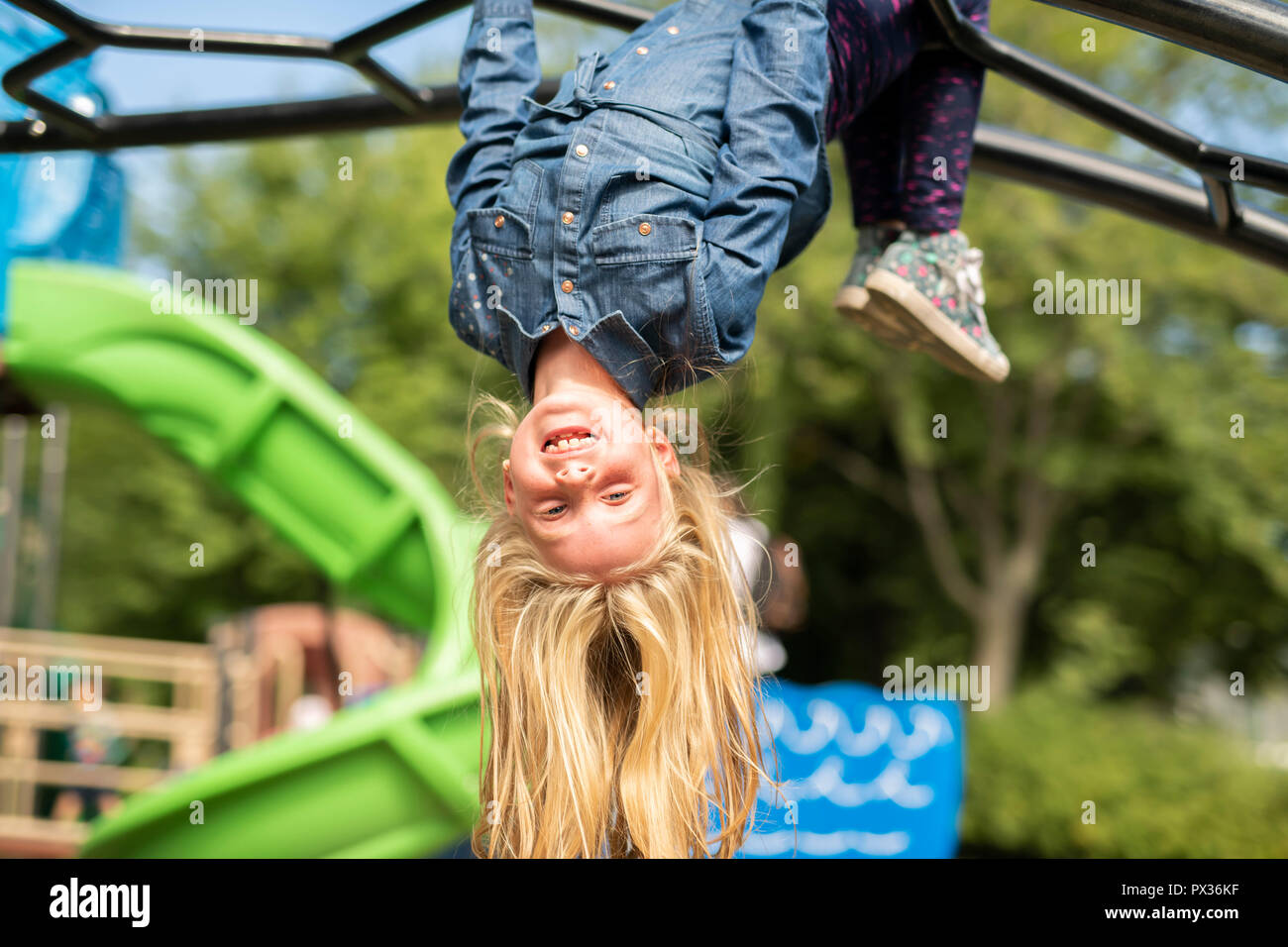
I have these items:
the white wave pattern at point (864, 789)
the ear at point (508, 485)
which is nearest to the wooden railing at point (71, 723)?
the white wave pattern at point (864, 789)

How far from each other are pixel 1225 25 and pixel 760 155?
515 mm

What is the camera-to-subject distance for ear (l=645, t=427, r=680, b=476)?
4.73ft

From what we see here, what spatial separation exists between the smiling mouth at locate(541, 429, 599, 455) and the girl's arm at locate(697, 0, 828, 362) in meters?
0.20

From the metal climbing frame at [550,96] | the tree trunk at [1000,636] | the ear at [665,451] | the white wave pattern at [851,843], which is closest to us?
the ear at [665,451]

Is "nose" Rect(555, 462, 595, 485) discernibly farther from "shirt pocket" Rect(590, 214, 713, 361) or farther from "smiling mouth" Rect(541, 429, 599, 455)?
"shirt pocket" Rect(590, 214, 713, 361)

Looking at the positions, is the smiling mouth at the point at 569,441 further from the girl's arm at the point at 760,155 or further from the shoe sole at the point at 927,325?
the shoe sole at the point at 927,325

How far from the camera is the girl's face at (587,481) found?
136 cm

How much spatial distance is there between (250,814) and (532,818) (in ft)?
8.07

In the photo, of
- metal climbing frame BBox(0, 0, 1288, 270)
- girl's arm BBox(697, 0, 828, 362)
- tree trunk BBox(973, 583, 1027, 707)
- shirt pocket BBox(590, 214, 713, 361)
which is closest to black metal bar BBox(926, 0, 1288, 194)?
metal climbing frame BBox(0, 0, 1288, 270)

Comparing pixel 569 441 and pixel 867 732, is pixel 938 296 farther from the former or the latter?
pixel 867 732

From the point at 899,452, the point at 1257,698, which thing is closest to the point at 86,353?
the point at 899,452

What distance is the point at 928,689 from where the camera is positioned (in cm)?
873

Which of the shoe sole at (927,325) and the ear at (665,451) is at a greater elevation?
the shoe sole at (927,325)
